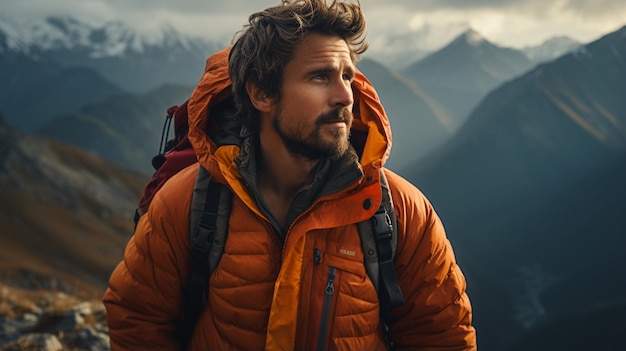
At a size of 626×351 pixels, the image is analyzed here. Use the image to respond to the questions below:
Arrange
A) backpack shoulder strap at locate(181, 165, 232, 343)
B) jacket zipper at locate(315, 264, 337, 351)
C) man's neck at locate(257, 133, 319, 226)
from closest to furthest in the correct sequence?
jacket zipper at locate(315, 264, 337, 351), backpack shoulder strap at locate(181, 165, 232, 343), man's neck at locate(257, 133, 319, 226)

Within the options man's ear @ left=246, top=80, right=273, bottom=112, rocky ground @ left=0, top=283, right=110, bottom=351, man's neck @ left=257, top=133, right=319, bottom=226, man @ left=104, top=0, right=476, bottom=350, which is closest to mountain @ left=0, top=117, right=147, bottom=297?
rocky ground @ left=0, top=283, right=110, bottom=351

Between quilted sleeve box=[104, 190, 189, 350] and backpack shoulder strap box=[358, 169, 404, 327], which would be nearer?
backpack shoulder strap box=[358, 169, 404, 327]

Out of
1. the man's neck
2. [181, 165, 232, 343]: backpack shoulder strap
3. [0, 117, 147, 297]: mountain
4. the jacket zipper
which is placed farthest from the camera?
[0, 117, 147, 297]: mountain

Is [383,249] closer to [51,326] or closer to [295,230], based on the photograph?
[295,230]

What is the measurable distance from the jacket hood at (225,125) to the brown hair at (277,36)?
0.23 meters

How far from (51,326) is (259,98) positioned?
8318mm

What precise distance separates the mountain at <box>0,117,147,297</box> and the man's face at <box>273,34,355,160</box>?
5441 centimetres

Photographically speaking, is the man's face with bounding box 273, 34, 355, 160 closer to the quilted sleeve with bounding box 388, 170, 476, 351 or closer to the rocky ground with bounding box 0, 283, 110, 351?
the quilted sleeve with bounding box 388, 170, 476, 351

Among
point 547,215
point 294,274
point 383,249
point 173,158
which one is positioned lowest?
point 547,215

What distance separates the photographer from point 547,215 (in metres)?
161

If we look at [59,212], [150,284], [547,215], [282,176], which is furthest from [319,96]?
[547,215]

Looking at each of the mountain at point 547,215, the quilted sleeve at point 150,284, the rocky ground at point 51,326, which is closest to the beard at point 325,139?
the quilted sleeve at point 150,284

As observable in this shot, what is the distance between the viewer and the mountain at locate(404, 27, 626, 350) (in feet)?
388

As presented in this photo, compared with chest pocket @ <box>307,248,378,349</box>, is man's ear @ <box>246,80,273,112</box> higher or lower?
higher
